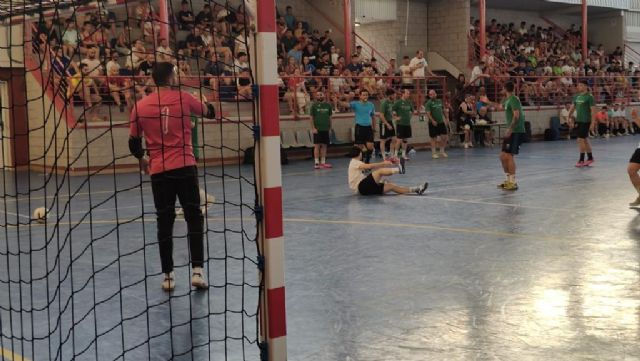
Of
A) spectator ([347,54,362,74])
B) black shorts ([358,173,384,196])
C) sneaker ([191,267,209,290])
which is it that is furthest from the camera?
spectator ([347,54,362,74])

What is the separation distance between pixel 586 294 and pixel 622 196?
21.0ft

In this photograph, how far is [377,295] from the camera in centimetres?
589

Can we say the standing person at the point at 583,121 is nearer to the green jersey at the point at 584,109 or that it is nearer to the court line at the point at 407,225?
the green jersey at the point at 584,109

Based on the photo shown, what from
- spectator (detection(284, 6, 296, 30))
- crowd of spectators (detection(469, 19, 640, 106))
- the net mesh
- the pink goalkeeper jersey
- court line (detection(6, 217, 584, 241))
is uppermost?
spectator (detection(284, 6, 296, 30))

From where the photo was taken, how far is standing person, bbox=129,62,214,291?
5.88 m

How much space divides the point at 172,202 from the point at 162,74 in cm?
111

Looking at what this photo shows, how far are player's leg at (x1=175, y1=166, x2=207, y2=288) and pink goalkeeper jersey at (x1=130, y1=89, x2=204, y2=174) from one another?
102 millimetres

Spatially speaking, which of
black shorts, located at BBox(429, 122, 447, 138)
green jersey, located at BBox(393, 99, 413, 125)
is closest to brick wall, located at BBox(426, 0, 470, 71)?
black shorts, located at BBox(429, 122, 447, 138)

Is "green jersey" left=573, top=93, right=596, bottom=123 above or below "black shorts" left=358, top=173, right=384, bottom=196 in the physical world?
above

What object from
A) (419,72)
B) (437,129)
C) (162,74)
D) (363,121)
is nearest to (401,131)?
(437,129)

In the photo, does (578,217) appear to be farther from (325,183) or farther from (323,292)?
(325,183)

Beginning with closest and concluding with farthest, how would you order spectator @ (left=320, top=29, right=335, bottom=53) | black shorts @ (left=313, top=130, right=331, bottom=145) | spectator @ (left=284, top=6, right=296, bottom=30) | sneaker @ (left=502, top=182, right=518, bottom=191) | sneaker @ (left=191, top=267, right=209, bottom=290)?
1. sneaker @ (left=191, top=267, right=209, bottom=290)
2. sneaker @ (left=502, top=182, right=518, bottom=191)
3. black shorts @ (left=313, top=130, right=331, bottom=145)
4. spectator @ (left=320, top=29, right=335, bottom=53)
5. spectator @ (left=284, top=6, right=296, bottom=30)

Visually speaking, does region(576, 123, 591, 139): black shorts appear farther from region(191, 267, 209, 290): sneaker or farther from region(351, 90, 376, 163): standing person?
region(191, 267, 209, 290): sneaker

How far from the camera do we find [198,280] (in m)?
6.22
